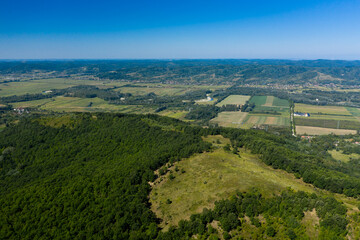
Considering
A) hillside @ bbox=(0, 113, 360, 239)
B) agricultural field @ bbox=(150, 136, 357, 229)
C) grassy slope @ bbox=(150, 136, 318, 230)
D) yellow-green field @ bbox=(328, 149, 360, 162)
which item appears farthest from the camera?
yellow-green field @ bbox=(328, 149, 360, 162)

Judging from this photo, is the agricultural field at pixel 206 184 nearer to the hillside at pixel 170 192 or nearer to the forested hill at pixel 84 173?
the hillside at pixel 170 192

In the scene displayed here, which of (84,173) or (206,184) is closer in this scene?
(206,184)

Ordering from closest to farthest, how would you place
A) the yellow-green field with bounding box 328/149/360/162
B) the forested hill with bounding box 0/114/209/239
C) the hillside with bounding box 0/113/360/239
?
the hillside with bounding box 0/113/360/239 → the forested hill with bounding box 0/114/209/239 → the yellow-green field with bounding box 328/149/360/162

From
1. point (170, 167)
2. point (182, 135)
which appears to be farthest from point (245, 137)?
point (170, 167)

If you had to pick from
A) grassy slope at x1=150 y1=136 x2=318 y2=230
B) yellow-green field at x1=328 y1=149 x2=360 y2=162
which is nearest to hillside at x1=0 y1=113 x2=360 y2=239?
grassy slope at x1=150 y1=136 x2=318 y2=230

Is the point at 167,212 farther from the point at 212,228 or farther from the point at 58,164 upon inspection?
the point at 58,164

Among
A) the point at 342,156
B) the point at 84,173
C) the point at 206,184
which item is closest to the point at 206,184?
the point at 206,184

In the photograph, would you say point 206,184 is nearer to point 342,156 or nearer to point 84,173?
point 84,173

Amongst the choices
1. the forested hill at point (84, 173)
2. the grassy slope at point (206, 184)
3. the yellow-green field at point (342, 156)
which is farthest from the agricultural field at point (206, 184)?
the yellow-green field at point (342, 156)

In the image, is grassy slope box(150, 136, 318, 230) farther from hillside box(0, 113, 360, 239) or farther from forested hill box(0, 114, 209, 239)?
forested hill box(0, 114, 209, 239)
